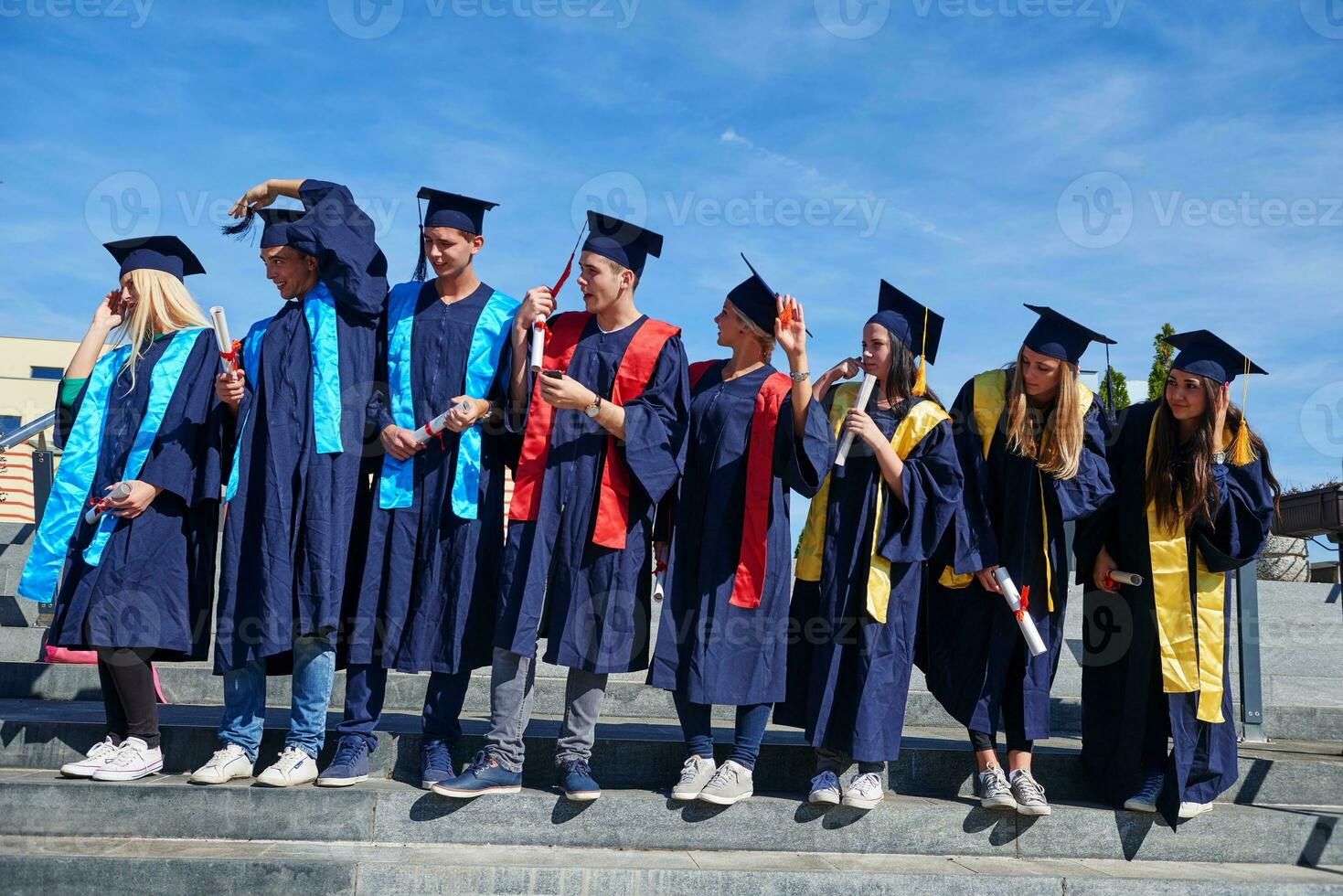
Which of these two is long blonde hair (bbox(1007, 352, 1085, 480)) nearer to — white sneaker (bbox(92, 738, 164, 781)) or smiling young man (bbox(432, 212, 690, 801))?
smiling young man (bbox(432, 212, 690, 801))

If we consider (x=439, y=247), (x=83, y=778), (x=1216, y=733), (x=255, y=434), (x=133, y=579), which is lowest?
(x=83, y=778)

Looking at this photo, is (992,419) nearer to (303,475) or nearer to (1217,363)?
(1217,363)

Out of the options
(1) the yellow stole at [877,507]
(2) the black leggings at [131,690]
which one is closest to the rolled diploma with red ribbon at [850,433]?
(1) the yellow stole at [877,507]

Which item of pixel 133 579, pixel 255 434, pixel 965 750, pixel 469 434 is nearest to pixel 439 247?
pixel 469 434

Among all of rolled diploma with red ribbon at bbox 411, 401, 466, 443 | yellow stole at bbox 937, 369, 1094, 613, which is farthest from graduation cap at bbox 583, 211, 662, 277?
yellow stole at bbox 937, 369, 1094, 613

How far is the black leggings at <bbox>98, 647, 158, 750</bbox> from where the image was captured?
13.0ft

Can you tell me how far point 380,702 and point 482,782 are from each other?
0.54 meters

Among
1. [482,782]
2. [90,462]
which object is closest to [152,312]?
[90,462]

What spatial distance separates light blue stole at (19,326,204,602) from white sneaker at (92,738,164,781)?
659mm

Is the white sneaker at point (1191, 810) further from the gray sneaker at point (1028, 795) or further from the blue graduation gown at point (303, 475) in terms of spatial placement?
the blue graduation gown at point (303, 475)

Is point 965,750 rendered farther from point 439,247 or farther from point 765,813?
point 439,247

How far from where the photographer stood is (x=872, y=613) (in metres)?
4.07

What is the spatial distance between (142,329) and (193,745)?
166 cm

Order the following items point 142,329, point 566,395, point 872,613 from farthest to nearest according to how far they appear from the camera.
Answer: point 142,329 < point 872,613 < point 566,395
